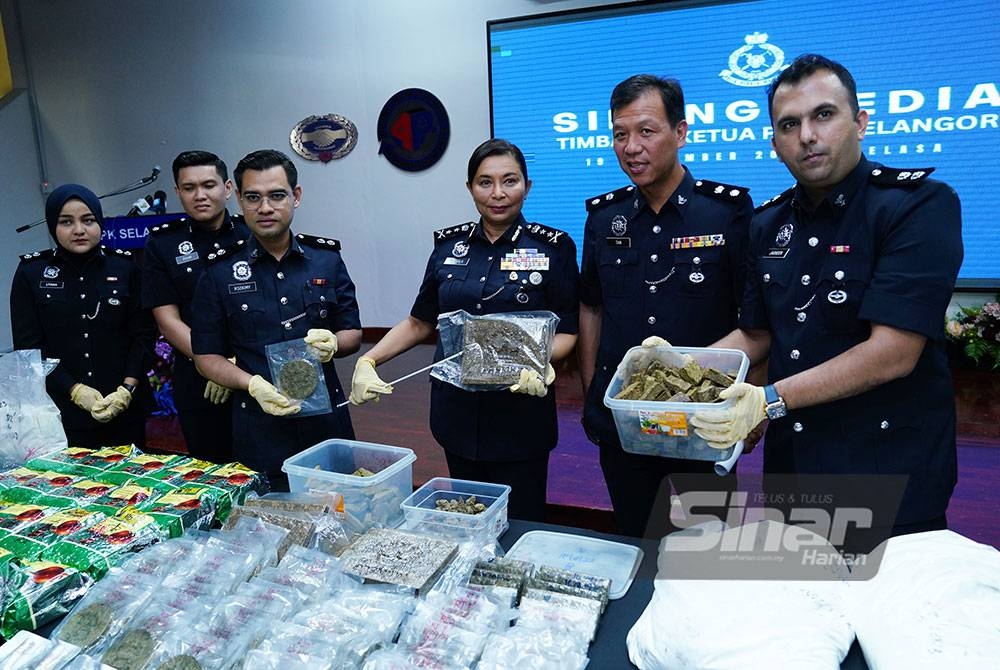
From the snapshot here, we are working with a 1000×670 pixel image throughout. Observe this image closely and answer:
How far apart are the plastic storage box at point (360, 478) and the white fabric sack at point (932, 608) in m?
0.97

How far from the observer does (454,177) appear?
5555 mm

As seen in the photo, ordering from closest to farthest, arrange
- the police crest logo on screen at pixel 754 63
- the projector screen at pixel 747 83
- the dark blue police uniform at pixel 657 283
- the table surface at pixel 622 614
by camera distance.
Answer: the table surface at pixel 622 614, the dark blue police uniform at pixel 657 283, the projector screen at pixel 747 83, the police crest logo on screen at pixel 754 63

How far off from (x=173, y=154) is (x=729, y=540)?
22.3 ft

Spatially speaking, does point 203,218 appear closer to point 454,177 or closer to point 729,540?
point 729,540

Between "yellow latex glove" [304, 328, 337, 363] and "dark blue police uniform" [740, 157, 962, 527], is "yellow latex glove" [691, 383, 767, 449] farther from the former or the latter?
"yellow latex glove" [304, 328, 337, 363]

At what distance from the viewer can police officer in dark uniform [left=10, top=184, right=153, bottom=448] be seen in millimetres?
2619

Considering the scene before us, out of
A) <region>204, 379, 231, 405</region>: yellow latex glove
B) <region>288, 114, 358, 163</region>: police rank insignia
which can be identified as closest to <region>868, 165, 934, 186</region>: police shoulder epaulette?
<region>204, 379, 231, 405</region>: yellow latex glove

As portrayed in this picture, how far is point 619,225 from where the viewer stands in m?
2.01

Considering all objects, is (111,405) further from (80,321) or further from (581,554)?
(581,554)

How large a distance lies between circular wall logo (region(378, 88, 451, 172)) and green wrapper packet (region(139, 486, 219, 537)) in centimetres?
434

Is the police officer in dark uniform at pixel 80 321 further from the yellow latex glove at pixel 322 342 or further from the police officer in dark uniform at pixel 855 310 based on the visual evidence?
the police officer in dark uniform at pixel 855 310

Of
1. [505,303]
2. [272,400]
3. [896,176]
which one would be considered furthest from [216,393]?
[896,176]

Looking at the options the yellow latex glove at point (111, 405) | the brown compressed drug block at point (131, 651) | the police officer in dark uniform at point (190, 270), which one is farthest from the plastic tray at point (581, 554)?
the yellow latex glove at point (111, 405)

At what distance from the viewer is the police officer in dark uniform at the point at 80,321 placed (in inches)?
103
